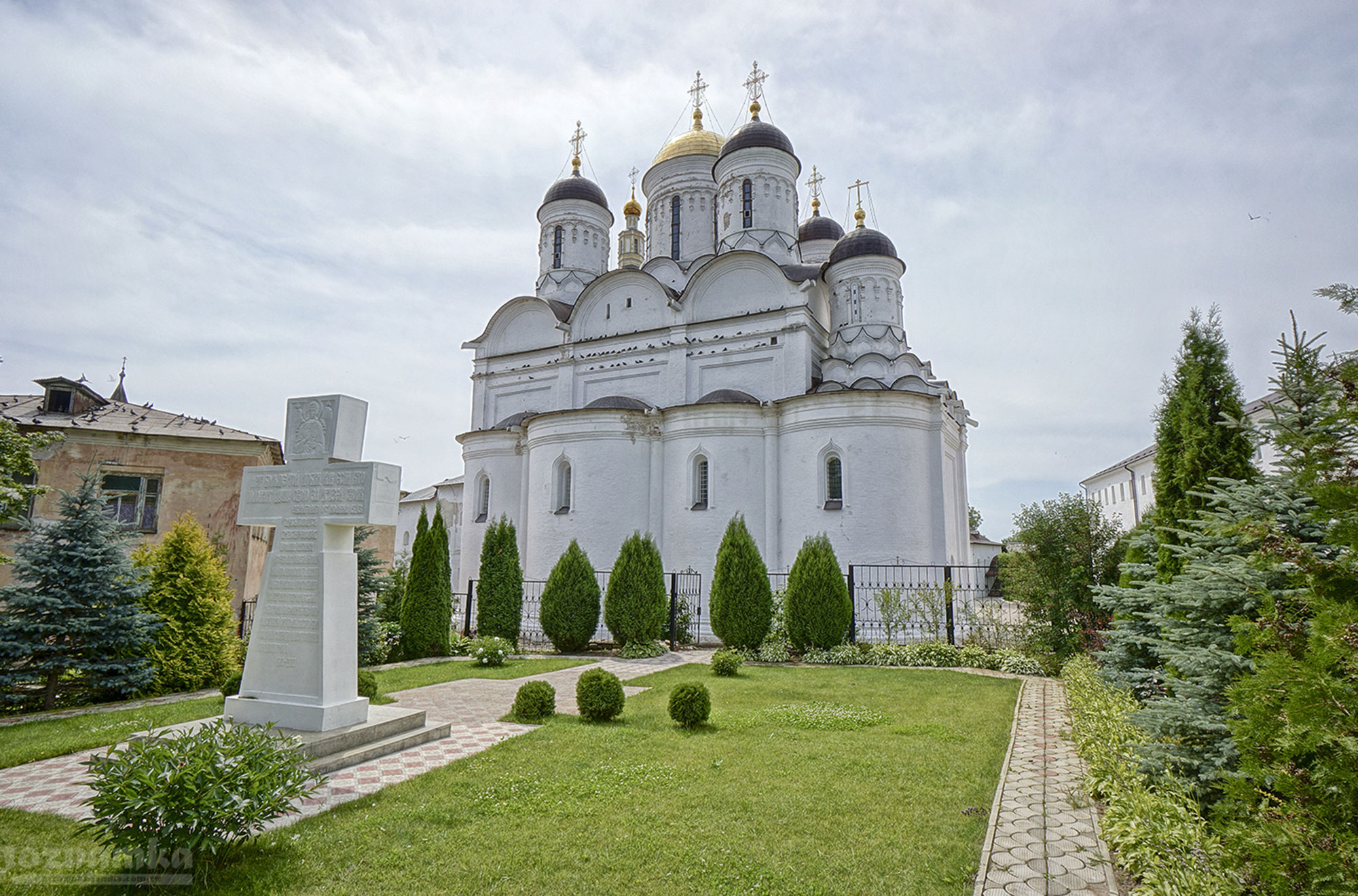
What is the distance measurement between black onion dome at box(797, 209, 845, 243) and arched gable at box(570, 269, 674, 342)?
9.64 meters

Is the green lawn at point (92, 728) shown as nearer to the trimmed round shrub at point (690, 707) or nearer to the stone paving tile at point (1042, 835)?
the trimmed round shrub at point (690, 707)

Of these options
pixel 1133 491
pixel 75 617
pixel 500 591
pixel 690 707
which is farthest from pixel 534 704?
pixel 1133 491

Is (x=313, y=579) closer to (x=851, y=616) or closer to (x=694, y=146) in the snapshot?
(x=851, y=616)

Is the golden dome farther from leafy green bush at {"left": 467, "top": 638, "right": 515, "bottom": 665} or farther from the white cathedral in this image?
leafy green bush at {"left": 467, "top": 638, "right": 515, "bottom": 665}

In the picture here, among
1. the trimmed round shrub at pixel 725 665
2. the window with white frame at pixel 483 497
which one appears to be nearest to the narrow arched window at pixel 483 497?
the window with white frame at pixel 483 497

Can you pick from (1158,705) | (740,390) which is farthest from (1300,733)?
(740,390)

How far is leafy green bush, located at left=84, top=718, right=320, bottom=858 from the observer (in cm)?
338

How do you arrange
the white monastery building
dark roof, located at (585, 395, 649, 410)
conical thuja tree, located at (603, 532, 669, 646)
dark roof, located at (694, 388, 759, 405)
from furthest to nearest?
the white monastery building < dark roof, located at (585, 395, 649, 410) < dark roof, located at (694, 388, 759, 405) < conical thuja tree, located at (603, 532, 669, 646)

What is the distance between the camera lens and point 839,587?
13609mm

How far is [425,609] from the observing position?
13453mm

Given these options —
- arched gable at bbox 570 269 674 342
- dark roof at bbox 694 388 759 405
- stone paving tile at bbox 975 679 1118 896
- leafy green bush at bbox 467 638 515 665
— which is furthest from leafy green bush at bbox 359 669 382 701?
arched gable at bbox 570 269 674 342

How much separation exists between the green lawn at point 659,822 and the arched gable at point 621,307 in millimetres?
16074

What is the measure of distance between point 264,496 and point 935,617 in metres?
11.9

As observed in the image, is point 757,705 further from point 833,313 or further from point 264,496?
point 833,313
